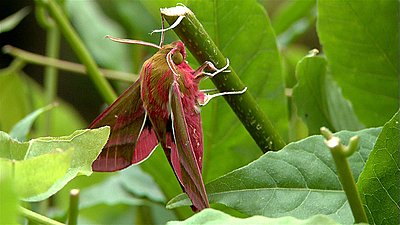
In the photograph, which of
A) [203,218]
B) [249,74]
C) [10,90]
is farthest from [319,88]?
[10,90]

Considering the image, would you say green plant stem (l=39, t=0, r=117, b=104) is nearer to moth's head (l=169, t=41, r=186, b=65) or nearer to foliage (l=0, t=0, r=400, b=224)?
foliage (l=0, t=0, r=400, b=224)

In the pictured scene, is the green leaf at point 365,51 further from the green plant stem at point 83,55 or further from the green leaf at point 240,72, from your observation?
the green plant stem at point 83,55

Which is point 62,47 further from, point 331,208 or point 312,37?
point 331,208

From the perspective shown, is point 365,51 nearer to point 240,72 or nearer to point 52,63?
point 240,72

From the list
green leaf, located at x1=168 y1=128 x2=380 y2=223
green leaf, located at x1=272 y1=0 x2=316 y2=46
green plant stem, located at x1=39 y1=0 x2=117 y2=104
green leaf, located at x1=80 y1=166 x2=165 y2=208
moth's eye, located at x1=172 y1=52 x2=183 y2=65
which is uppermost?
green plant stem, located at x1=39 y1=0 x2=117 y2=104

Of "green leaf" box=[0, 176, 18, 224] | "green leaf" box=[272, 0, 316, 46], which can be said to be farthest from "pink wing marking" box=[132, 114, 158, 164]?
"green leaf" box=[272, 0, 316, 46]

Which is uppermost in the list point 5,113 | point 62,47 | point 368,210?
point 62,47
